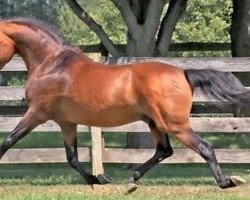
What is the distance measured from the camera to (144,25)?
14.5 meters

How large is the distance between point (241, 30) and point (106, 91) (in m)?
8.02

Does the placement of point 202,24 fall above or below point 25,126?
below

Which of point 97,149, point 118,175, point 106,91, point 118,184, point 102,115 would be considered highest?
point 106,91

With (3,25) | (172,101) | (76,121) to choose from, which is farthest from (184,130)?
(3,25)

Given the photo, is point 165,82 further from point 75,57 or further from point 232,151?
point 232,151

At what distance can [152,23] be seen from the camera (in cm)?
1434

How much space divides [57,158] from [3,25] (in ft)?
9.61

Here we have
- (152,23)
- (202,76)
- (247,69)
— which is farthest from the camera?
(152,23)

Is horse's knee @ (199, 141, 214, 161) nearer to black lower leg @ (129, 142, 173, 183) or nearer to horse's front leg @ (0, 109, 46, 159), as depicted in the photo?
black lower leg @ (129, 142, 173, 183)

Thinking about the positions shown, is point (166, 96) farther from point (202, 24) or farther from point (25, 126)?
point (202, 24)

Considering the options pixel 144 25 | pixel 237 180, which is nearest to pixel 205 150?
pixel 237 180

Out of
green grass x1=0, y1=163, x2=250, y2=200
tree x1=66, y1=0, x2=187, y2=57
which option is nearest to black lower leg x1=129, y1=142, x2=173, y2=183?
green grass x1=0, y1=163, x2=250, y2=200

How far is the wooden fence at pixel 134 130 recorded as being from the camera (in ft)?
38.0

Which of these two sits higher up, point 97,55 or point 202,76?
point 202,76
